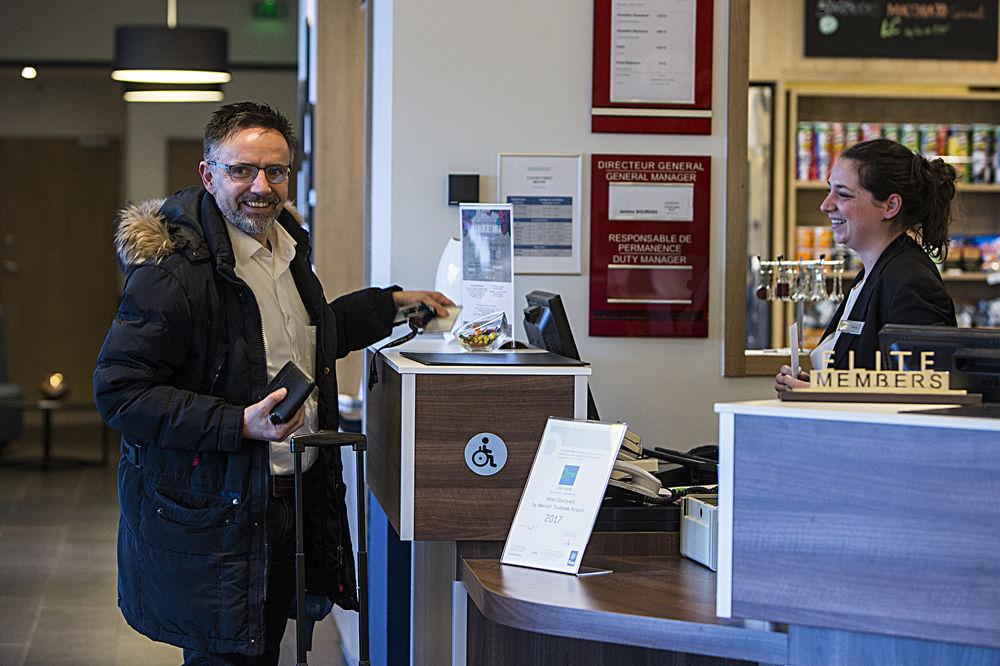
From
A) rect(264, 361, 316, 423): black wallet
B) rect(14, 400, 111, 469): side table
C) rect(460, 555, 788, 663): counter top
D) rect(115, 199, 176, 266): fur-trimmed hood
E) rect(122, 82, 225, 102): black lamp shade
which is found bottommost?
rect(14, 400, 111, 469): side table

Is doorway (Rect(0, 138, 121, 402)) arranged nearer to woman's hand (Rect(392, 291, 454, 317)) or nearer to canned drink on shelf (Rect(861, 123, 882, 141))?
canned drink on shelf (Rect(861, 123, 882, 141))

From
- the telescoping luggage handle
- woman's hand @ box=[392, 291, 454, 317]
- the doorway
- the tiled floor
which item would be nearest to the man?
the telescoping luggage handle

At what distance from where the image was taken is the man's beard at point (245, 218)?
118 inches

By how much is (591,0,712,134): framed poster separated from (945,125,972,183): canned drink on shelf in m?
3.29

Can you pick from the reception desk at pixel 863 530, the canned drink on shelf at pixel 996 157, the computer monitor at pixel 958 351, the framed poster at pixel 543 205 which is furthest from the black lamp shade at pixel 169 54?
the reception desk at pixel 863 530

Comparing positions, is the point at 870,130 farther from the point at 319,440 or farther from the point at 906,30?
the point at 319,440

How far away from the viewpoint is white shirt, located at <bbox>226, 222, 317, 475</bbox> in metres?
3.00

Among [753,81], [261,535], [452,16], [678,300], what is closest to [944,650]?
[261,535]

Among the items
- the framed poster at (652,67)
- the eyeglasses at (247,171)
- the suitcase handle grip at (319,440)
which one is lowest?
the suitcase handle grip at (319,440)

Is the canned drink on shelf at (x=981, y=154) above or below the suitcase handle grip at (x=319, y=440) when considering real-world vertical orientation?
above

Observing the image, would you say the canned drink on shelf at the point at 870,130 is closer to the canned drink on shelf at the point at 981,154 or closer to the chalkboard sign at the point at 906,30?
the chalkboard sign at the point at 906,30

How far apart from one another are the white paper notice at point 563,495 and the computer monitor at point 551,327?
332mm

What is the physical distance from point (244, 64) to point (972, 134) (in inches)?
271

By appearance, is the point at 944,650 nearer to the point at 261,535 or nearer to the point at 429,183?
the point at 261,535
